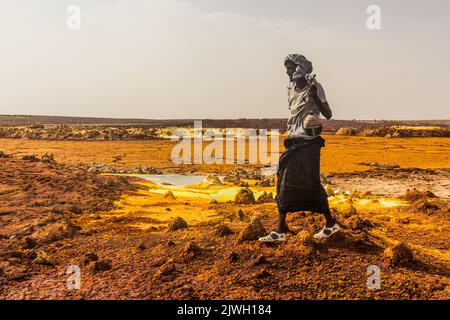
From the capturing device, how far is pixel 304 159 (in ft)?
17.7

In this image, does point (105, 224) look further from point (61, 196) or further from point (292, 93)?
point (292, 93)

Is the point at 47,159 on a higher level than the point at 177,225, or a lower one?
higher

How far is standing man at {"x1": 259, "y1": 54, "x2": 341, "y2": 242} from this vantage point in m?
5.33

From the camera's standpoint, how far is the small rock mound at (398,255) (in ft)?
16.2

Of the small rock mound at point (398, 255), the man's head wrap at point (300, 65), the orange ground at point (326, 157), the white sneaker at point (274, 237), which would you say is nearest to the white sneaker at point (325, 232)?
the white sneaker at point (274, 237)

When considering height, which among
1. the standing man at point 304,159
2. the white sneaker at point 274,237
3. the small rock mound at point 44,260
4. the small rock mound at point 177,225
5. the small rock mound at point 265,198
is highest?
the standing man at point 304,159

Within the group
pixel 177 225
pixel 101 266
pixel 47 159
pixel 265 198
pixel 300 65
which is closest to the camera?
pixel 101 266

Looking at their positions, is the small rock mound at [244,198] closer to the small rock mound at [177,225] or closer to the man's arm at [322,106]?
the small rock mound at [177,225]

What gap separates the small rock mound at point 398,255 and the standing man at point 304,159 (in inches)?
30.6

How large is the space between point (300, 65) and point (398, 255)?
292cm

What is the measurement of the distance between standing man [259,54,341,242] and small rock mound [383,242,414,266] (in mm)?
778

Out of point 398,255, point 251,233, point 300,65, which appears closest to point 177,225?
point 251,233

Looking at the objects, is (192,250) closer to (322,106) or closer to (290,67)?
(322,106)

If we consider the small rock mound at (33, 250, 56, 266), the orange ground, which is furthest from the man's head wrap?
the orange ground
